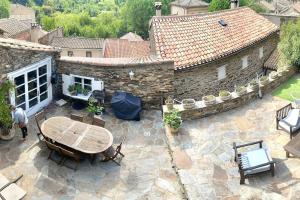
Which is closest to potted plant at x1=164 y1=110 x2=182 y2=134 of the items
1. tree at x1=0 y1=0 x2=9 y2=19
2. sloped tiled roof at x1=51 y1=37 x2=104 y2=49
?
sloped tiled roof at x1=51 y1=37 x2=104 y2=49

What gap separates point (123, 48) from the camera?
45.8 metres

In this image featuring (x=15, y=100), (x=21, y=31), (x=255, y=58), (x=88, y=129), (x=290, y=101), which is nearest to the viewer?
(x=88, y=129)

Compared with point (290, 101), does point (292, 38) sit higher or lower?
higher

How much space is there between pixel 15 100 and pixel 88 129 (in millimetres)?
3815

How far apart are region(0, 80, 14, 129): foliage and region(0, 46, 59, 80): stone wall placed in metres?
0.38

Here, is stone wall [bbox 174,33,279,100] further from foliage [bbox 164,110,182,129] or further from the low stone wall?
foliage [bbox 164,110,182,129]

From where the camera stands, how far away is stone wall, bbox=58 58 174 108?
1630 cm

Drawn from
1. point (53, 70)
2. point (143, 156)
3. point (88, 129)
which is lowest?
point (143, 156)

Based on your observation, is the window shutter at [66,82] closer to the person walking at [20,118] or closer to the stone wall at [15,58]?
the stone wall at [15,58]

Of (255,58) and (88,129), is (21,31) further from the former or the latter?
(88,129)

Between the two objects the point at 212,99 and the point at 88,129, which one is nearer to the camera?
the point at 88,129

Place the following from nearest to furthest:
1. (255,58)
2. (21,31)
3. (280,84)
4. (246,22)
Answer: (280,84), (255,58), (246,22), (21,31)

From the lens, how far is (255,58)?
23.9 meters

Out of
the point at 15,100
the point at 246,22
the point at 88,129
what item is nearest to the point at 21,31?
the point at 246,22
